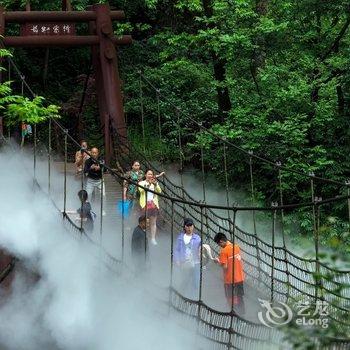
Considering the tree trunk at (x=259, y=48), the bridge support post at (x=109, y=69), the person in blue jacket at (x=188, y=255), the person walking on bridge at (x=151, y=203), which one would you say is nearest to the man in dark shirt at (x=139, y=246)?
the person in blue jacket at (x=188, y=255)

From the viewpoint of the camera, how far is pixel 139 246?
5.73 meters

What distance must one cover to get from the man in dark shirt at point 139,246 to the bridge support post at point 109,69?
3454mm

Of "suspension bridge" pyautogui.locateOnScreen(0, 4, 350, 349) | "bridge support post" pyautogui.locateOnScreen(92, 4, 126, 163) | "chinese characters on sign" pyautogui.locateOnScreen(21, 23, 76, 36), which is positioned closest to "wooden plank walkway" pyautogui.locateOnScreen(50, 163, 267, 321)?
"suspension bridge" pyautogui.locateOnScreen(0, 4, 350, 349)

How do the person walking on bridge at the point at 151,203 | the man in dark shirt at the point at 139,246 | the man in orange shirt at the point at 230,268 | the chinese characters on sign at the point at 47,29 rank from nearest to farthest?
the man in orange shirt at the point at 230,268, the man in dark shirt at the point at 139,246, the person walking on bridge at the point at 151,203, the chinese characters on sign at the point at 47,29

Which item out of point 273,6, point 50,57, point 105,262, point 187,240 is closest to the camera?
point 187,240

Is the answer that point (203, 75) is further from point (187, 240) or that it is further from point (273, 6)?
point (187, 240)

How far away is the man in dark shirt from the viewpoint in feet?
18.7

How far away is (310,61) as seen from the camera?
9.45 meters

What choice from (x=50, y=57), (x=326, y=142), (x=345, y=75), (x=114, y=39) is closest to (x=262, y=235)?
(x=326, y=142)

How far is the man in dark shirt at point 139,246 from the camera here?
224 inches

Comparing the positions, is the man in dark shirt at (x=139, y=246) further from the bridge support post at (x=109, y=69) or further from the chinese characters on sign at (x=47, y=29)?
the chinese characters on sign at (x=47, y=29)

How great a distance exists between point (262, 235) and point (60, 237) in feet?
11.7

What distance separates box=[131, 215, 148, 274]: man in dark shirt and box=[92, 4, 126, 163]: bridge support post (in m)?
3.45

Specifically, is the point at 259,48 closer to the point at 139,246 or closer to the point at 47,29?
the point at 47,29
